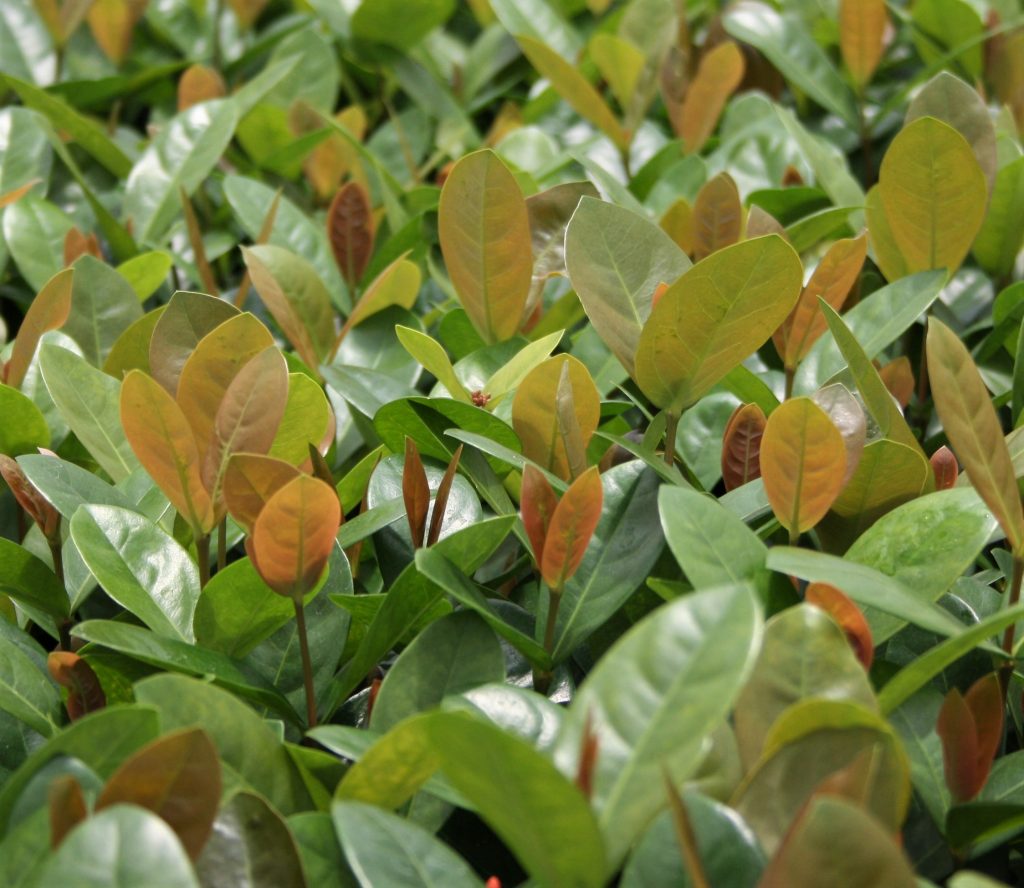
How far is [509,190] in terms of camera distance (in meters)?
1.21

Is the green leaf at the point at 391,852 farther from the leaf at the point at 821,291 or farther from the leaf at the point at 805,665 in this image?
the leaf at the point at 821,291

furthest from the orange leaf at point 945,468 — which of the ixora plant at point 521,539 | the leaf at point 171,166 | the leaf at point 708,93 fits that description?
the leaf at point 171,166

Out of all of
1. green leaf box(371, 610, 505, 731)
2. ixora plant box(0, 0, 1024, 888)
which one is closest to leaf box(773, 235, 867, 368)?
ixora plant box(0, 0, 1024, 888)

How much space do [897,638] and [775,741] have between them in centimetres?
26

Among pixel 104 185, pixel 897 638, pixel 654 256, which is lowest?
pixel 897 638

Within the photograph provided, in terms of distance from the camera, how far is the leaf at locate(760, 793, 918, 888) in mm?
627

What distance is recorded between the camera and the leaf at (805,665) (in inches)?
30.7

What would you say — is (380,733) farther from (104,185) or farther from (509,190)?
(104,185)

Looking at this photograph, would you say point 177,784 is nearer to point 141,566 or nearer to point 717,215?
point 141,566

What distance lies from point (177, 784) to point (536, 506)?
333 mm

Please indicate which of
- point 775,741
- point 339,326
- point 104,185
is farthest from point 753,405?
point 104,185

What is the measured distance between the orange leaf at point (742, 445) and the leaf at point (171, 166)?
901 millimetres

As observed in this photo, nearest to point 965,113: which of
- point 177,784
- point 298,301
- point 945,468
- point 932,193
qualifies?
point 932,193

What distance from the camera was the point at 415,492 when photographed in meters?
0.98
